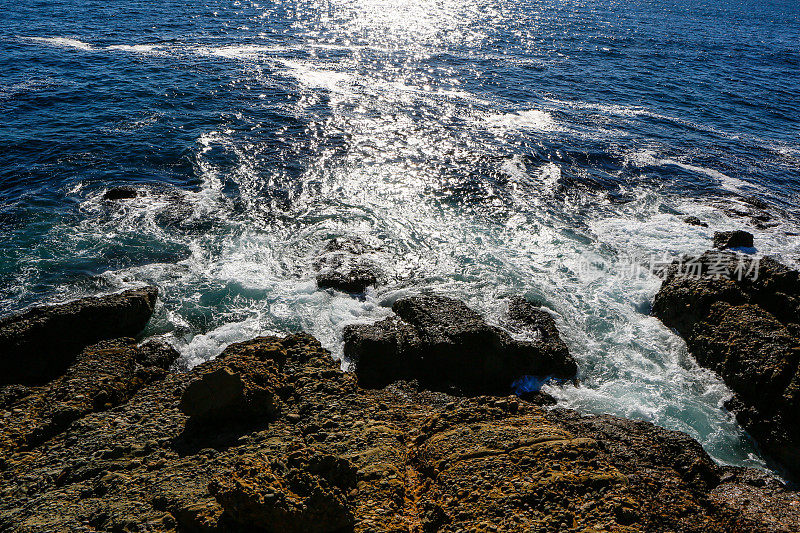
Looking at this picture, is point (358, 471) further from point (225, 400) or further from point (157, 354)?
Result: point (157, 354)

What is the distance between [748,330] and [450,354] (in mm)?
8975

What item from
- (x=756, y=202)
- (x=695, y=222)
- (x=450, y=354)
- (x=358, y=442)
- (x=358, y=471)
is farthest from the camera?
(x=756, y=202)

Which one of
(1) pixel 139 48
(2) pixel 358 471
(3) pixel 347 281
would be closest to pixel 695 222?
(3) pixel 347 281

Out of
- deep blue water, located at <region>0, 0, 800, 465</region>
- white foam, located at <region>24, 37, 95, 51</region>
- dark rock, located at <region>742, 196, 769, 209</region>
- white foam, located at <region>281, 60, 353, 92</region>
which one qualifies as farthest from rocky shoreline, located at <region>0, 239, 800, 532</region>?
white foam, located at <region>24, 37, 95, 51</region>

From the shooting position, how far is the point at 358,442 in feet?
31.6

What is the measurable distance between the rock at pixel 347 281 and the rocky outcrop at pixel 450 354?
103 inches

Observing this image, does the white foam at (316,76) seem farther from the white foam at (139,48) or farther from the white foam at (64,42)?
the white foam at (64,42)

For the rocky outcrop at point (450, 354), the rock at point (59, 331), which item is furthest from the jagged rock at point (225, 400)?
the rock at point (59, 331)

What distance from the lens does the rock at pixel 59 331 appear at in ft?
41.6

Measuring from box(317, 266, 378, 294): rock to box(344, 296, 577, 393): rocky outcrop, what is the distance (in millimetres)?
2629

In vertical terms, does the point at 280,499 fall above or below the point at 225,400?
above

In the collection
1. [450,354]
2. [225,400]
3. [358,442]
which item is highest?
[225,400]

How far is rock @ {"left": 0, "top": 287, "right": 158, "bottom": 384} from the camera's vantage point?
41.6ft

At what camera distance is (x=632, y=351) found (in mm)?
15641
